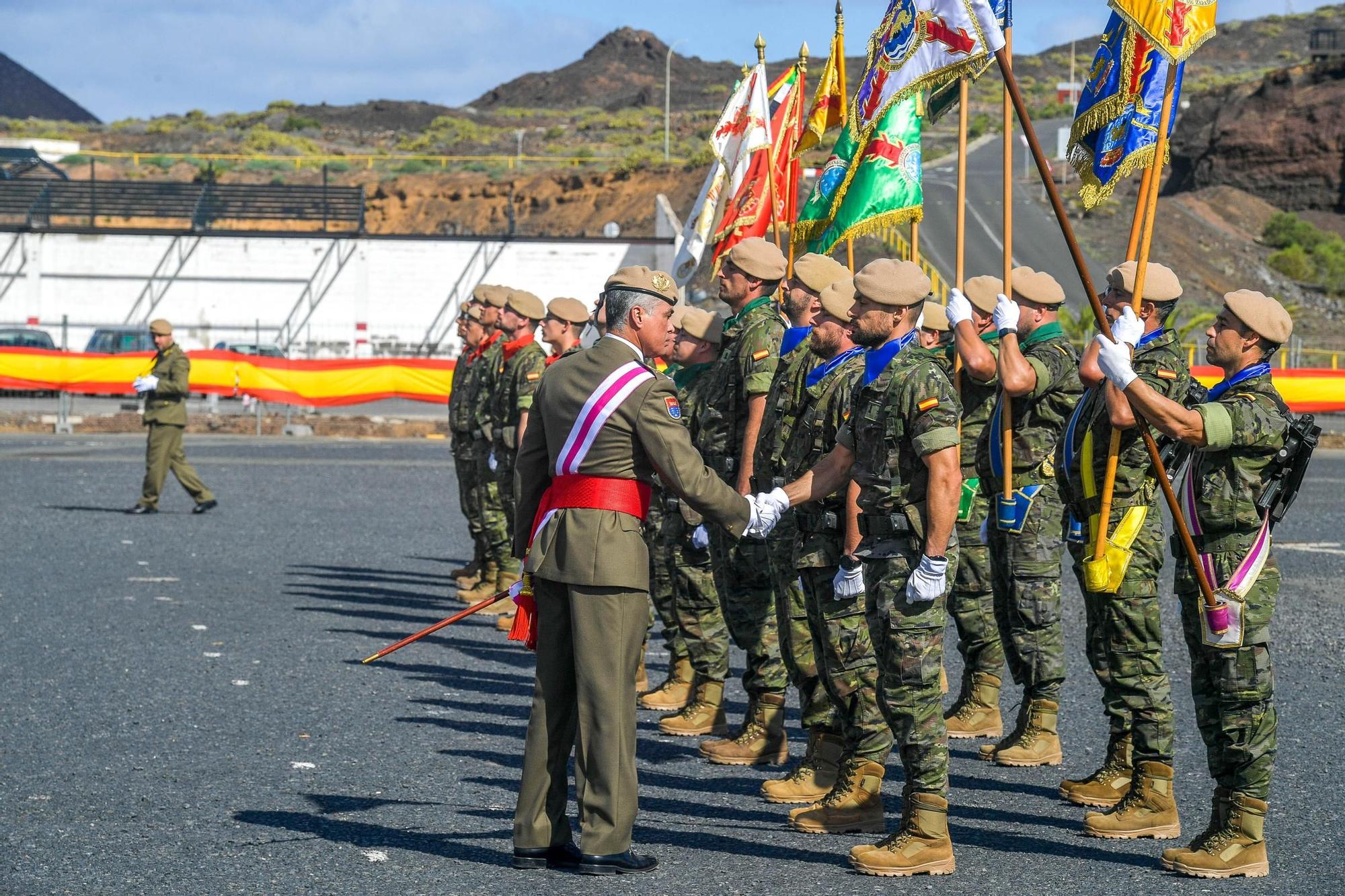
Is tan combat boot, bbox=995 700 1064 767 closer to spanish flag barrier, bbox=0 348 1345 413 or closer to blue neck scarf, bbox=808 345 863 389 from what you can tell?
blue neck scarf, bbox=808 345 863 389

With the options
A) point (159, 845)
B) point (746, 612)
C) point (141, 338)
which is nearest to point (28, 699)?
point (159, 845)

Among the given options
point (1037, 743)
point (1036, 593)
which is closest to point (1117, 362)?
point (1036, 593)

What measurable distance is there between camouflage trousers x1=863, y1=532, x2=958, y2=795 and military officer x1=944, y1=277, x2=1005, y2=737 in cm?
213

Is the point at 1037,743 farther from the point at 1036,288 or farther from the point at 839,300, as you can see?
the point at 839,300

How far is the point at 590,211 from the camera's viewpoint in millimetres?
61469

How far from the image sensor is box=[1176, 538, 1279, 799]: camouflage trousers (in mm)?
5719

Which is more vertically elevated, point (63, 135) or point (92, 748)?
point (63, 135)

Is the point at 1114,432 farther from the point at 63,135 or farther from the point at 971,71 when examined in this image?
the point at 63,135

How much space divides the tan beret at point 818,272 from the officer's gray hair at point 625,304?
5.12 ft

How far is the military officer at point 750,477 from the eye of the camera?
750 cm

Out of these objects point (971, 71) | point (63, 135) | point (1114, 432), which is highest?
point (63, 135)

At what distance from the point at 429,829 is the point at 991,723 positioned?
3166 mm

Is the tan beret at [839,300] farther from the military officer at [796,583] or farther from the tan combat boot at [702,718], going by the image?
the tan combat boot at [702,718]

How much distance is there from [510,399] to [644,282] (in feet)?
16.8
